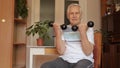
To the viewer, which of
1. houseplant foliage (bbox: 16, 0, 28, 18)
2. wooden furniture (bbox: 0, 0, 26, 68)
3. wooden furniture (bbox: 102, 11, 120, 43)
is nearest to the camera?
wooden furniture (bbox: 0, 0, 26, 68)

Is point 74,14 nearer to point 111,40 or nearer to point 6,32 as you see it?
point 6,32

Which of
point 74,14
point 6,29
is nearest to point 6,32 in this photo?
point 6,29

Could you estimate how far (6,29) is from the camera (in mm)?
3812

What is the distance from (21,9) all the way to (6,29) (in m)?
0.57

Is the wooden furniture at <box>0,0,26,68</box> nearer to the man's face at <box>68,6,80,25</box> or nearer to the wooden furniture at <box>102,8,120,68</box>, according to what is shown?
the wooden furniture at <box>102,8,120,68</box>

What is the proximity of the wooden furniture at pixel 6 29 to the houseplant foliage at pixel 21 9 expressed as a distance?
353 millimetres

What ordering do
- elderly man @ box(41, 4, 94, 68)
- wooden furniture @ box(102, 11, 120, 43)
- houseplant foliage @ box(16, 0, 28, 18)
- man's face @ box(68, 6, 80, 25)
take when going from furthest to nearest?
houseplant foliage @ box(16, 0, 28, 18) → wooden furniture @ box(102, 11, 120, 43) → man's face @ box(68, 6, 80, 25) → elderly man @ box(41, 4, 94, 68)

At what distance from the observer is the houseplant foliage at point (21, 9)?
4180 millimetres

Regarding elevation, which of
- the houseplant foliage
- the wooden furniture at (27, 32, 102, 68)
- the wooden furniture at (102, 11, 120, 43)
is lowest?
the wooden furniture at (27, 32, 102, 68)

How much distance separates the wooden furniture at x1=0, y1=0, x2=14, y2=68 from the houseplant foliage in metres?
0.35

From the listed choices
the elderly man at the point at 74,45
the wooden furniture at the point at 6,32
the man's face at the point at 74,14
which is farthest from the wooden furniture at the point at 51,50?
the wooden furniture at the point at 6,32

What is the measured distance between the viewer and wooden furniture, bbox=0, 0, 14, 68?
3.79 meters

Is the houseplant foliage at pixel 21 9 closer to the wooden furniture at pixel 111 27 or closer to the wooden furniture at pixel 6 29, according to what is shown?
the wooden furniture at pixel 6 29

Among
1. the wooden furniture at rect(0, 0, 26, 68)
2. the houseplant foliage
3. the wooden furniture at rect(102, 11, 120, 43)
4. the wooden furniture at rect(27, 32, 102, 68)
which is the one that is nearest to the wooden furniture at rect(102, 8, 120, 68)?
the wooden furniture at rect(102, 11, 120, 43)
